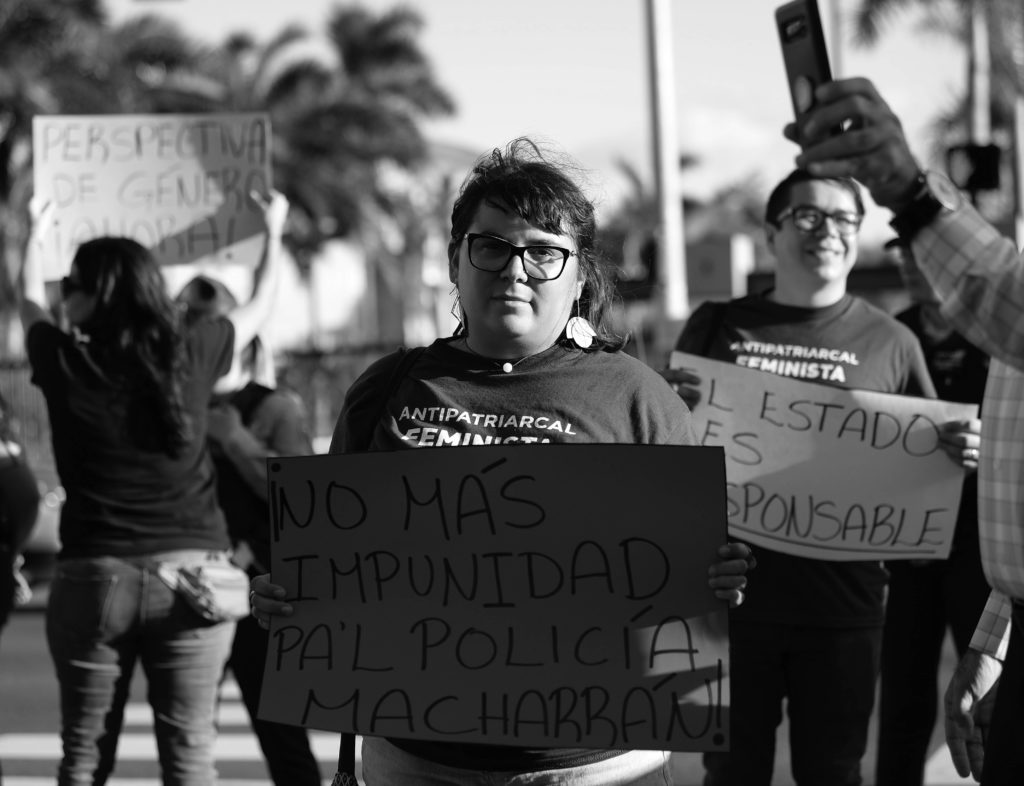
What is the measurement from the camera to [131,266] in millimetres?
3771

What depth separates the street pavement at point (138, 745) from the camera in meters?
5.66

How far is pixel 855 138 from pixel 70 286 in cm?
260

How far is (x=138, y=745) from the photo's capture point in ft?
20.7

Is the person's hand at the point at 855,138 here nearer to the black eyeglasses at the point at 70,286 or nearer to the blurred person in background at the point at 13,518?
the black eyeglasses at the point at 70,286

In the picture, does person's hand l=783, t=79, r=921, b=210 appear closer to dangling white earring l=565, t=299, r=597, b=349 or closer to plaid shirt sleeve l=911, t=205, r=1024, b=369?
plaid shirt sleeve l=911, t=205, r=1024, b=369

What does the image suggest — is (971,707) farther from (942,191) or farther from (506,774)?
(942,191)

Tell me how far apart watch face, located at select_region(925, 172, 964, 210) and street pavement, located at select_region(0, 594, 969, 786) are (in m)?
3.81

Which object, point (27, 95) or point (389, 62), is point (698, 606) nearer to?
point (27, 95)

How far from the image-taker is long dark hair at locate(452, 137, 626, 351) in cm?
276

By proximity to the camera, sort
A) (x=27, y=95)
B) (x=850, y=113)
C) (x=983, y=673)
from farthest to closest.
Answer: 1. (x=27, y=95)
2. (x=983, y=673)
3. (x=850, y=113)

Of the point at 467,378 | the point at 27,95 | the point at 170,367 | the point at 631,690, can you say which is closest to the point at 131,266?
the point at 170,367

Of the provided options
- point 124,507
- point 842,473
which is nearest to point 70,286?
point 124,507

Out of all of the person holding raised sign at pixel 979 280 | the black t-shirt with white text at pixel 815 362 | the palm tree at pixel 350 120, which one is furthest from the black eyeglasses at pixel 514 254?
the palm tree at pixel 350 120

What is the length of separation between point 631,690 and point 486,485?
0.45 m
